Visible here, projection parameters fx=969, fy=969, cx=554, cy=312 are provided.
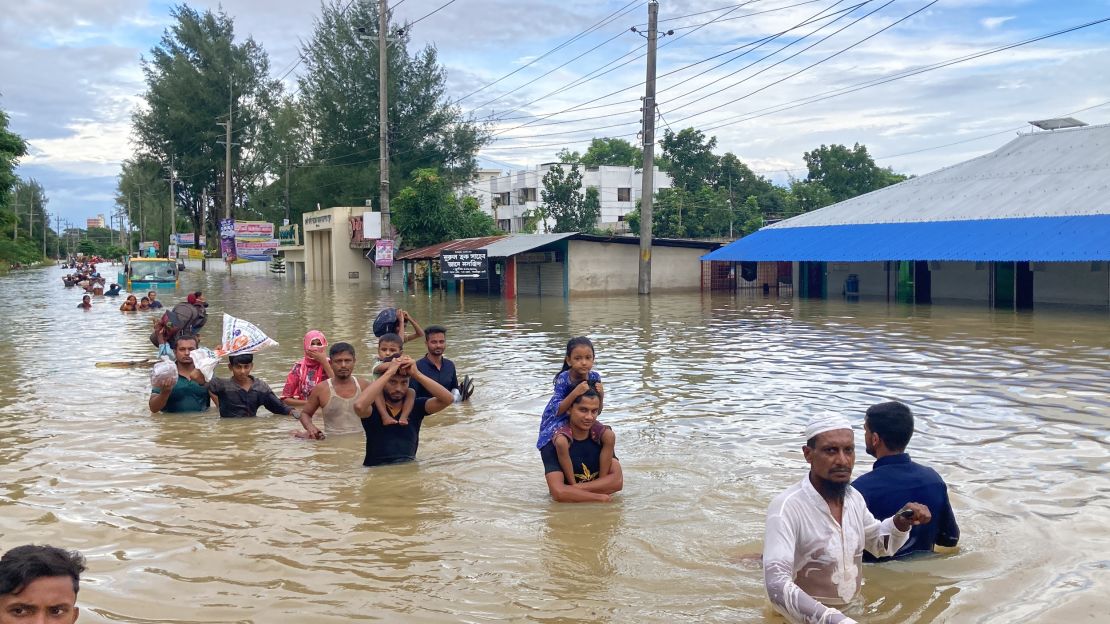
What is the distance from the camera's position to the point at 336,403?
32.3ft

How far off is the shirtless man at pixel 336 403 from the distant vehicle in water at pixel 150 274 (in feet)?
137

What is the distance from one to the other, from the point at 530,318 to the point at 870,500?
70.7 ft

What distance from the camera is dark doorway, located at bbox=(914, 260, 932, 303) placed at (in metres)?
33.4

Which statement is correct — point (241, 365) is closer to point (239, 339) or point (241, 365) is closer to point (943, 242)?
point (239, 339)

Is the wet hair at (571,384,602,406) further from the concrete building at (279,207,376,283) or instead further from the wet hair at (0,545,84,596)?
the concrete building at (279,207,376,283)

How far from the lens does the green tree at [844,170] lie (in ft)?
246

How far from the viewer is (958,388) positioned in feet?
41.7

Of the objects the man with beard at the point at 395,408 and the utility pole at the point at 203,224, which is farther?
the utility pole at the point at 203,224

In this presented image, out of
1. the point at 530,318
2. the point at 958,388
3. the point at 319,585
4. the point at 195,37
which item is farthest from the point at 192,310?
the point at 195,37

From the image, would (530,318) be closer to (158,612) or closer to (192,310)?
(192,310)

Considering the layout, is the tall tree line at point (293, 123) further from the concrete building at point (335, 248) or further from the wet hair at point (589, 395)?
the wet hair at point (589, 395)

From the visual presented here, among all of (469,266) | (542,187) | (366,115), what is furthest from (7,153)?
(542,187)

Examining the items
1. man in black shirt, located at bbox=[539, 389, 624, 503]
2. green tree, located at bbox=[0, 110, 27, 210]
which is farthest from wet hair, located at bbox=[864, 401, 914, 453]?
green tree, located at bbox=[0, 110, 27, 210]

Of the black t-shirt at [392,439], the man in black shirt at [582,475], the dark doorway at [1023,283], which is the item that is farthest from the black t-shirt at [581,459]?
the dark doorway at [1023,283]
